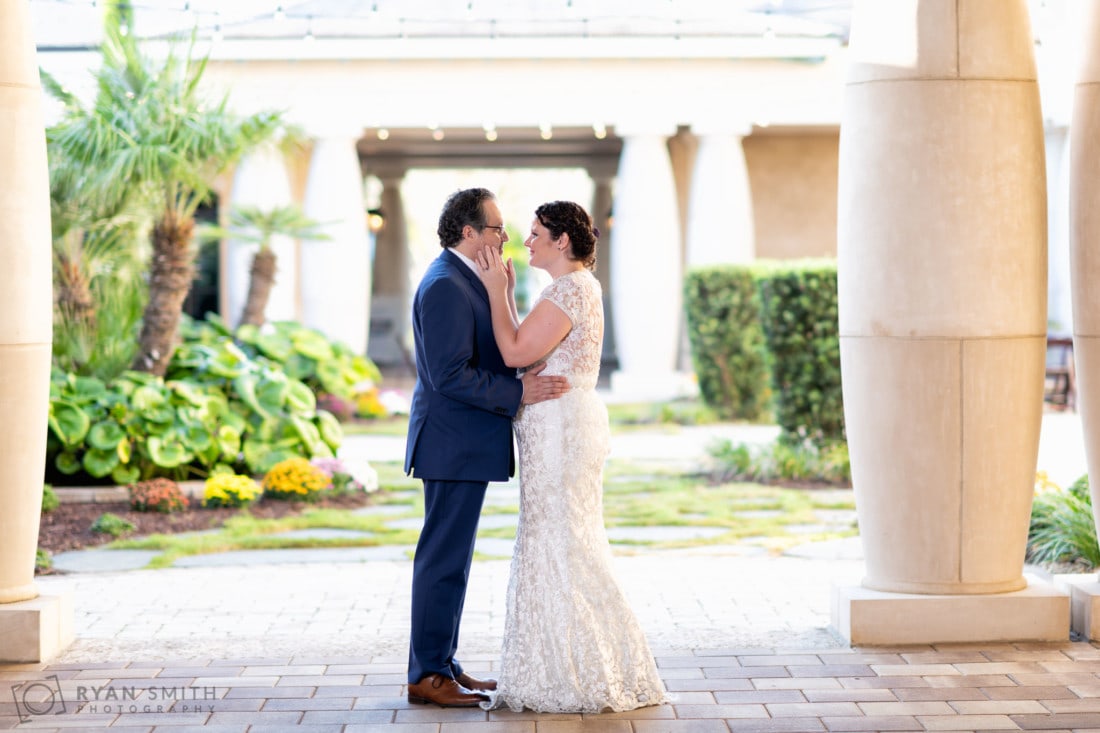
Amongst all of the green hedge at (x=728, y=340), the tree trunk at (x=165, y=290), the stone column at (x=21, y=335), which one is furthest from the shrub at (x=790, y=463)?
the stone column at (x=21, y=335)

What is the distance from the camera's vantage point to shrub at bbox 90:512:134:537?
7.86 meters

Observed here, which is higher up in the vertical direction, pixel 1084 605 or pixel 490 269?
pixel 490 269

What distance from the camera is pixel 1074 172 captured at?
17.3ft

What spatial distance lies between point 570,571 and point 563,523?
6.5 inches

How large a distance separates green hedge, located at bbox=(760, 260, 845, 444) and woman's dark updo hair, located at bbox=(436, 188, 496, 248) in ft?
20.6

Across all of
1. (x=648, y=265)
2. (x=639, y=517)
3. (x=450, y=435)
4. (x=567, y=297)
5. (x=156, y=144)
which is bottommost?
(x=639, y=517)

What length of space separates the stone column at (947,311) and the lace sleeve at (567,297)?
1.41 metres

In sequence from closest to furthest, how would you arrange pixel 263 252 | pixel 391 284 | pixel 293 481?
pixel 293 481 < pixel 263 252 < pixel 391 284

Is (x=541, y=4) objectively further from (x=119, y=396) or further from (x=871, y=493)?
(x=871, y=493)

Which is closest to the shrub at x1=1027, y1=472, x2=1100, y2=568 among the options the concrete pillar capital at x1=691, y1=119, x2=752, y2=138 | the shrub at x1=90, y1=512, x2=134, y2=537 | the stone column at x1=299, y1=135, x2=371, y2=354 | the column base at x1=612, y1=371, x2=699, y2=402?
the shrub at x1=90, y1=512, x2=134, y2=537

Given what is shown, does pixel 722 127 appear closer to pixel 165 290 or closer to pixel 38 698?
pixel 165 290

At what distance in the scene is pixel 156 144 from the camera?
921 centimetres

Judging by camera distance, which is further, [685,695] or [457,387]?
[685,695]

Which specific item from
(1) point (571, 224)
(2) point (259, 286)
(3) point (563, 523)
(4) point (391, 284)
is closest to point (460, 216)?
(1) point (571, 224)
